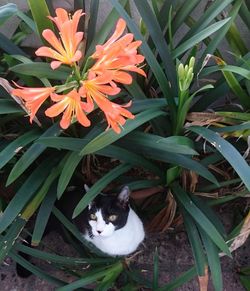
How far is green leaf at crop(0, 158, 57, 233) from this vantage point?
1.33 m

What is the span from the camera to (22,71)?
3.97 ft

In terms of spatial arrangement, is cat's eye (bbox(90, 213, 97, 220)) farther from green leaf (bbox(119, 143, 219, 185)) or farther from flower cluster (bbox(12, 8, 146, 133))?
flower cluster (bbox(12, 8, 146, 133))

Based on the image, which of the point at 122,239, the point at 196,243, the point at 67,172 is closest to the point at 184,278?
the point at 196,243

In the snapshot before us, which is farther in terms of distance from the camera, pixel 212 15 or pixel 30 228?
pixel 30 228

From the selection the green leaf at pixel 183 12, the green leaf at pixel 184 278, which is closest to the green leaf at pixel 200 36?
the green leaf at pixel 183 12

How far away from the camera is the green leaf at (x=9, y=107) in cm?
132

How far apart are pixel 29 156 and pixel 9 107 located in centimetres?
A: 15

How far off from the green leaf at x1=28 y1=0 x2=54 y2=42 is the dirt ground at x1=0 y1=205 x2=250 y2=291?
0.82m

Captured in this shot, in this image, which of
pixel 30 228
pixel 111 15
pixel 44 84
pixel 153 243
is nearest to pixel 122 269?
pixel 153 243

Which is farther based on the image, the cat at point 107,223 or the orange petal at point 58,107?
the cat at point 107,223

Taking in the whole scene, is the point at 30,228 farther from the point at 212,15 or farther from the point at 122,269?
the point at 212,15

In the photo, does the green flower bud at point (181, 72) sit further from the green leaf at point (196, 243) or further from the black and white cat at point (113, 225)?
the green leaf at point (196, 243)

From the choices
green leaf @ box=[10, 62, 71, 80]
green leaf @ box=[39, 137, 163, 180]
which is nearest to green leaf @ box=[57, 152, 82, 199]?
green leaf @ box=[39, 137, 163, 180]

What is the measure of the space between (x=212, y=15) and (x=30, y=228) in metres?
0.92
